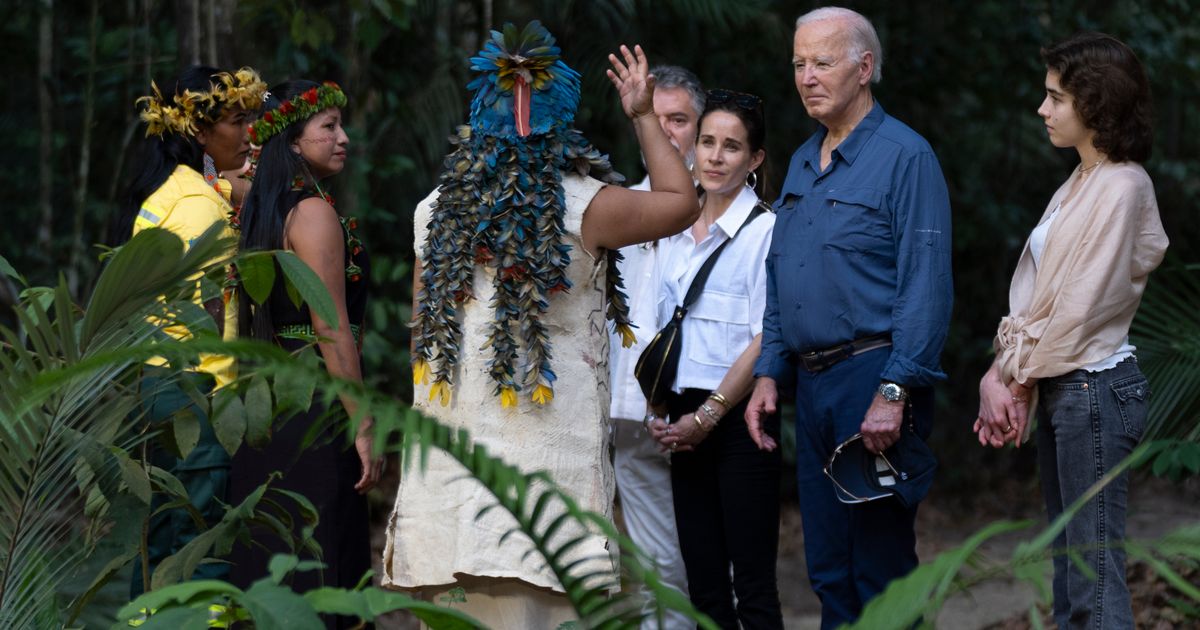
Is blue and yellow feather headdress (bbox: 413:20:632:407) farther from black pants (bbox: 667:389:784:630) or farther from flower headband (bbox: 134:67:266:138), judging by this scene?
flower headband (bbox: 134:67:266:138)

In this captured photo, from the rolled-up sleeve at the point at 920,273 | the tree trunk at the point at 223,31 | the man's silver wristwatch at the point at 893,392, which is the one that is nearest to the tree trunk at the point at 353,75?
the tree trunk at the point at 223,31

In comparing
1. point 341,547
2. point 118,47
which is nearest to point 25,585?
point 341,547

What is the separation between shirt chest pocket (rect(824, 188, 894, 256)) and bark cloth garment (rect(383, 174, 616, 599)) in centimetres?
68

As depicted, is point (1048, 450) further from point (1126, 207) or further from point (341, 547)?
point (341, 547)

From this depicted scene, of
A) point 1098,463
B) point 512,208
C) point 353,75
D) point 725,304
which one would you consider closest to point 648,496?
point 725,304

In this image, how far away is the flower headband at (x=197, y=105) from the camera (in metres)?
4.55

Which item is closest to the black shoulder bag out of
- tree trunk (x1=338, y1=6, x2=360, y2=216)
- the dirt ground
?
the dirt ground

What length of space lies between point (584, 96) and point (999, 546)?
3.43m

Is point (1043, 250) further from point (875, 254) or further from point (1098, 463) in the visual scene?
point (1098, 463)

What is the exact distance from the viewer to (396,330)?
865 cm

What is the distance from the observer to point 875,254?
3.76m

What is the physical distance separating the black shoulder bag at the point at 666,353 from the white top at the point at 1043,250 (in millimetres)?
987

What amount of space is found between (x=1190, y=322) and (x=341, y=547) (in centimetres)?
312

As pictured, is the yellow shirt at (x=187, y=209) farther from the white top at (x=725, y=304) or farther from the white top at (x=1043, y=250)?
the white top at (x=1043, y=250)
